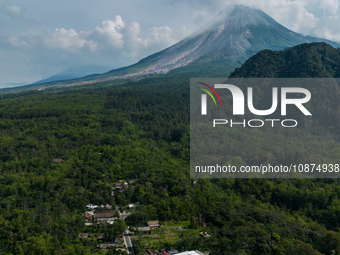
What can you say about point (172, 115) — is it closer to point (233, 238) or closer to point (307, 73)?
point (307, 73)

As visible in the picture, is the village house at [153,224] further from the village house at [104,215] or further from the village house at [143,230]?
the village house at [104,215]

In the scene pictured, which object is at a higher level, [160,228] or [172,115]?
[172,115]

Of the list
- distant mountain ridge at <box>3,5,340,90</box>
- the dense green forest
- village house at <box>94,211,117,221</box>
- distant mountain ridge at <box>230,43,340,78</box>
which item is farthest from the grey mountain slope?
village house at <box>94,211,117,221</box>

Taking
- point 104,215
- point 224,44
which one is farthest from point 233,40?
point 104,215

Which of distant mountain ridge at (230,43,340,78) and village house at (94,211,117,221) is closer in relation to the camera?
village house at (94,211,117,221)

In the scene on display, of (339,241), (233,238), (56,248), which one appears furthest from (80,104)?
(339,241)

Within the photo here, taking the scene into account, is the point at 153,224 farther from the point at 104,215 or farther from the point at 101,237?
the point at 104,215

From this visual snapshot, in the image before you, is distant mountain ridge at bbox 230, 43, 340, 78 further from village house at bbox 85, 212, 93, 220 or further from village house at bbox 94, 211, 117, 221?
village house at bbox 85, 212, 93, 220

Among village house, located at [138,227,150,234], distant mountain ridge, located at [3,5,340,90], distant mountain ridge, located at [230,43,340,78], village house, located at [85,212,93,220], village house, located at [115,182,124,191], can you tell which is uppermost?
distant mountain ridge, located at [3,5,340,90]

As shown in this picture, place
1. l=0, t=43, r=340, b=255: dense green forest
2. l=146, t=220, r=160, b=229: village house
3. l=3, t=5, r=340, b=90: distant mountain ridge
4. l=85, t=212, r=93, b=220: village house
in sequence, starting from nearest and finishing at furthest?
l=0, t=43, r=340, b=255: dense green forest < l=146, t=220, r=160, b=229: village house < l=85, t=212, r=93, b=220: village house < l=3, t=5, r=340, b=90: distant mountain ridge
